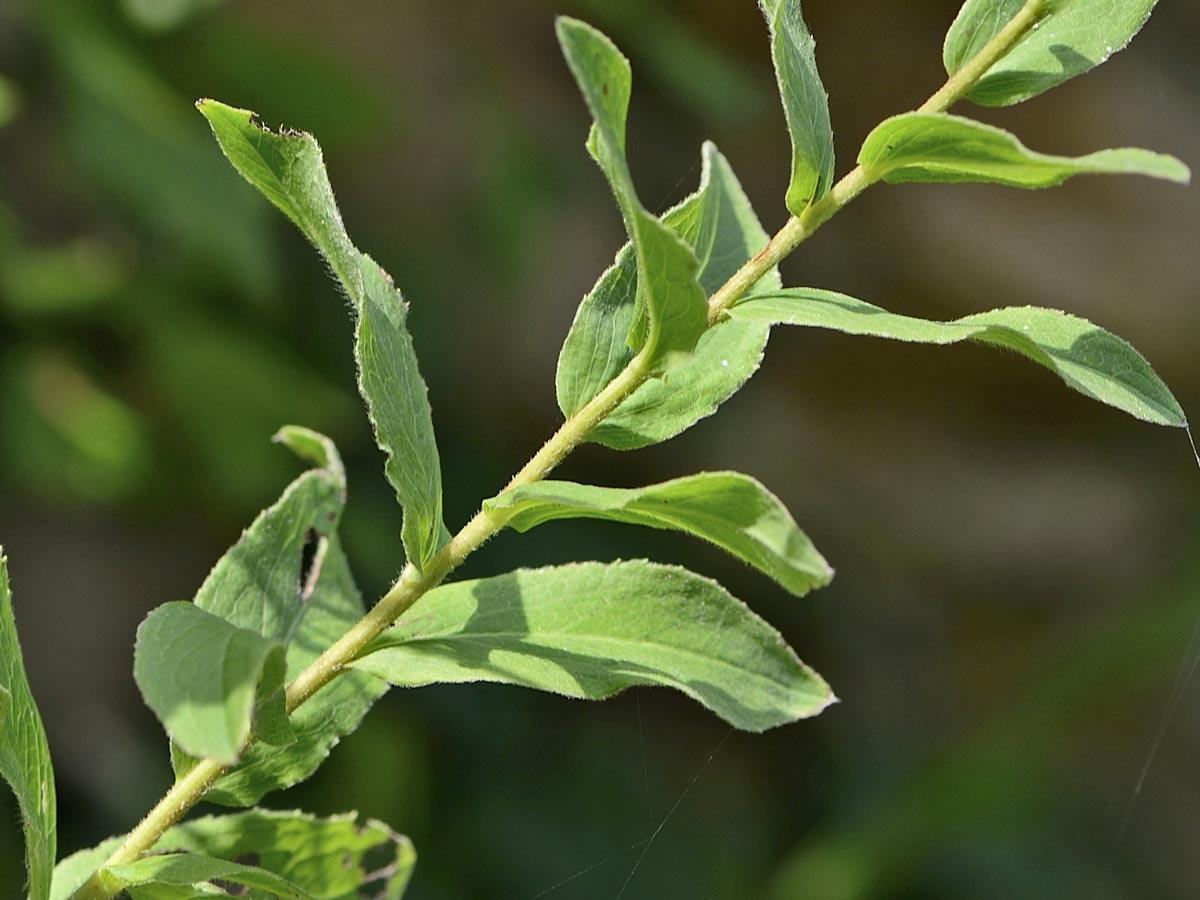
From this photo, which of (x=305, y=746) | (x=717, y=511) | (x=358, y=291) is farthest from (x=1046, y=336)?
(x=305, y=746)

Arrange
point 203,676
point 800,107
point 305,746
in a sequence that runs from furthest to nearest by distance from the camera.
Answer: point 305,746
point 800,107
point 203,676

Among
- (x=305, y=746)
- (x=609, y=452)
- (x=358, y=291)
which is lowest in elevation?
(x=609, y=452)

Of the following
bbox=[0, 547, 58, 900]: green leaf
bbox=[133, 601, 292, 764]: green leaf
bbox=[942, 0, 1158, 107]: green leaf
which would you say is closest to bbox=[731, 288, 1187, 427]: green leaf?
bbox=[942, 0, 1158, 107]: green leaf

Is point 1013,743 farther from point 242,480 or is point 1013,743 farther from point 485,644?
point 485,644

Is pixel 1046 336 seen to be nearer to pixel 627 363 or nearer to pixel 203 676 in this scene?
pixel 627 363

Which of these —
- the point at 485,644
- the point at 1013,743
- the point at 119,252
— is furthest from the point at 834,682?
the point at 485,644

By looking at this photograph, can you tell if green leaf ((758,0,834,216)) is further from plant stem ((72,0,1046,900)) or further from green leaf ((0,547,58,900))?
green leaf ((0,547,58,900))
